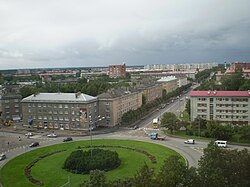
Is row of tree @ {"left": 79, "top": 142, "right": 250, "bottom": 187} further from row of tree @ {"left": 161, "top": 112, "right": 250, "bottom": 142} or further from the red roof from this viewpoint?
the red roof

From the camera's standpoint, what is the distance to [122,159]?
37.1 metres

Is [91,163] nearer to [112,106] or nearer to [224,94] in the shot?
[112,106]

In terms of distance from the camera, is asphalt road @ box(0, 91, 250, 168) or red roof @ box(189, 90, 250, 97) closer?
asphalt road @ box(0, 91, 250, 168)

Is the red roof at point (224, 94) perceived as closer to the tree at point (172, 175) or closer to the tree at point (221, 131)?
the tree at point (221, 131)

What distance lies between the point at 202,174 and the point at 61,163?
20619mm

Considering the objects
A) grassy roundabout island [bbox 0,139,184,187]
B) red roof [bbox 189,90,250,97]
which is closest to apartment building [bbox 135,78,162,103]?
red roof [bbox 189,90,250,97]

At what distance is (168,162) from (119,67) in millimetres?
169428

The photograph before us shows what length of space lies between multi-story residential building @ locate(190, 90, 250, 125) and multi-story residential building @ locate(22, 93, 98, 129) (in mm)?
21714

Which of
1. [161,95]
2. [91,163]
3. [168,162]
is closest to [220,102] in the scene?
[91,163]

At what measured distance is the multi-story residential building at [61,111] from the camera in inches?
2210

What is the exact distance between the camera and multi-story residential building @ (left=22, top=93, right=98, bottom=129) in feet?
184

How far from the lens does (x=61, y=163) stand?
35.9 meters

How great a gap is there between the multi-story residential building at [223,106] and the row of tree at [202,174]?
33.3 m

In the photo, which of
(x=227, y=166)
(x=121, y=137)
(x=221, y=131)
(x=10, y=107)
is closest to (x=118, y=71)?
(x=10, y=107)
